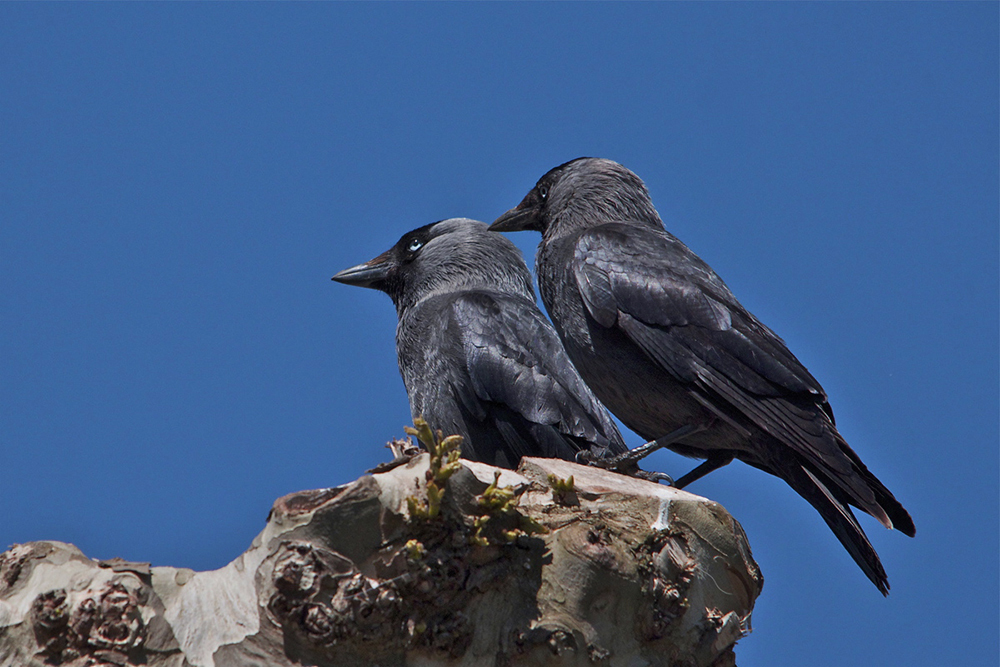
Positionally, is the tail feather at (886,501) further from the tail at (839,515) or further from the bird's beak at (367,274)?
the bird's beak at (367,274)

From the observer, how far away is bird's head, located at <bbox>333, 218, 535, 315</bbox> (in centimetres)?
766

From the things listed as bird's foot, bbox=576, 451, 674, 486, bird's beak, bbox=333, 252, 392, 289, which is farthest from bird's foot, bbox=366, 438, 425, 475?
bird's beak, bbox=333, 252, 392, 289

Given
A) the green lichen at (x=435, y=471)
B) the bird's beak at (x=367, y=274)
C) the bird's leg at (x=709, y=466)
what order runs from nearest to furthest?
the green lichen at (x=435, y=471)
the bird's leg at (x=709, y=466)
the bird's beak at (x=367, y=274)

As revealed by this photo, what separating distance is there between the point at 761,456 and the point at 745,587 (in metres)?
1.64

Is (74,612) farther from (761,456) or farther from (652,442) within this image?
(761,456)

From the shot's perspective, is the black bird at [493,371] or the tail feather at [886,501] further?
the black bird at [493,371]

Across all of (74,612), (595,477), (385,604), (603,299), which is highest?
(603,299)

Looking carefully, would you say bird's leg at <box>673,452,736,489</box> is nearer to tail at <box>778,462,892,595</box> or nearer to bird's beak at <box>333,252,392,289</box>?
tail at <box>778,462,892,595</box>

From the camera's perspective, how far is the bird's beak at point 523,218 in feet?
23.2

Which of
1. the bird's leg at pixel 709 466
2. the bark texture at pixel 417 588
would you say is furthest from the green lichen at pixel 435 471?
the bird's leg at pixel 709 466

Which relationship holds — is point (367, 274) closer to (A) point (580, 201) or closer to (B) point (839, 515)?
(A) point (580, 201)

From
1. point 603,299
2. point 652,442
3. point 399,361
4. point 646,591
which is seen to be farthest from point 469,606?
point 399,361

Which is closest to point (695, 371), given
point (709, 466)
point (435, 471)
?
point (709, 466)

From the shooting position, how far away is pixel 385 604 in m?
3.24
